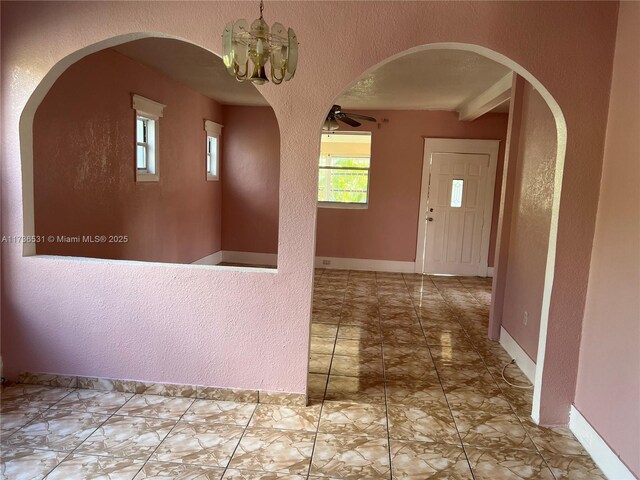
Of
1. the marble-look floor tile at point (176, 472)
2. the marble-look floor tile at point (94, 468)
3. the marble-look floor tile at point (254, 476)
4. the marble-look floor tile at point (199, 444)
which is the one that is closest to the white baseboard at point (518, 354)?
the marble-look floor tile at point (254, 476)

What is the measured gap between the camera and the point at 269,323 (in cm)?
274

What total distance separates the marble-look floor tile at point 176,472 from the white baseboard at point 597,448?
1.89m

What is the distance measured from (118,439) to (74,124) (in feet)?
8.00

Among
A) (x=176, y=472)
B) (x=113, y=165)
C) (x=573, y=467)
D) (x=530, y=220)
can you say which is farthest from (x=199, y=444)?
(x=530, y=220)

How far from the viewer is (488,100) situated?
5047mm

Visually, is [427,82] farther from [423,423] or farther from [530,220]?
[423,423]

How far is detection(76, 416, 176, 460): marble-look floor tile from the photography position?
2.29m

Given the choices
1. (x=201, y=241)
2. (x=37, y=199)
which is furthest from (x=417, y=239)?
(x=37, y=199)

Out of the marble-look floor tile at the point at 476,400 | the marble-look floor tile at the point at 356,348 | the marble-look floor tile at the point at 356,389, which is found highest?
the marble-look floor tile at the point at 356,348

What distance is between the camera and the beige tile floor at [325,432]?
2.21 meters

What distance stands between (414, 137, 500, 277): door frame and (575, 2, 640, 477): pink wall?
173 inches

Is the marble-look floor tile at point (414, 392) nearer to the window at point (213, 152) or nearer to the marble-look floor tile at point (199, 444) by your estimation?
the marble-look floor tile at point (199, 444)

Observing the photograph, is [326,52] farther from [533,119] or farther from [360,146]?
[360,146]

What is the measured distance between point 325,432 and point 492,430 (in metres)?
0.98
